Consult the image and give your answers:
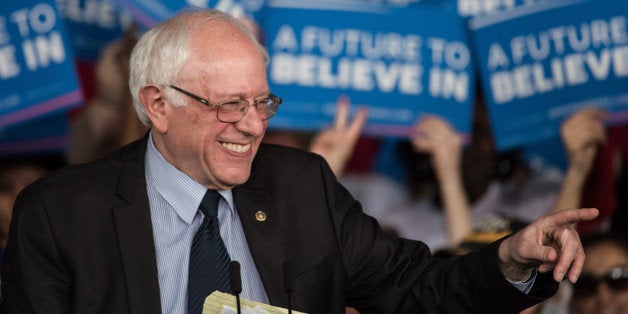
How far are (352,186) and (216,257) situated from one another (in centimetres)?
264

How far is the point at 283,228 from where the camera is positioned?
8.76ft

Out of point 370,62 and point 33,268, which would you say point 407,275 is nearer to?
point 33,268

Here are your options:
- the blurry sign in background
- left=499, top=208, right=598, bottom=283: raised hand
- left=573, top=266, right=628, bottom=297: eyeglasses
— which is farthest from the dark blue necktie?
the blurry sign in background

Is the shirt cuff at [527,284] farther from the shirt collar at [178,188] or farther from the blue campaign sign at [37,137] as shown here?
the blue campaign sign at [37,137]

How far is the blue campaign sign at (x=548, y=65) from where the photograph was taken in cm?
455

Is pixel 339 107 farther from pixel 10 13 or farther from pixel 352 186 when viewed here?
pixel 10 13

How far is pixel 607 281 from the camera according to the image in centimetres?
390

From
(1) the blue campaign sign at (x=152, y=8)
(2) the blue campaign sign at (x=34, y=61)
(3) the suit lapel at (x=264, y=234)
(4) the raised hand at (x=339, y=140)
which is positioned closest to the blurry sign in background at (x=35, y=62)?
(2) the blue campaign sign at (x=34, y=61)

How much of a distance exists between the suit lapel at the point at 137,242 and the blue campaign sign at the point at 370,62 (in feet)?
6.34

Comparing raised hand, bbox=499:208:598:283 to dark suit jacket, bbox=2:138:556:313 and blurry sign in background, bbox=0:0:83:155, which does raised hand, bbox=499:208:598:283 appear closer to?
dark suit jacket, bbox=2:138:556:313

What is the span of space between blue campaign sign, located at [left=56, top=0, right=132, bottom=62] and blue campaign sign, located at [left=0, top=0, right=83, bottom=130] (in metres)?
0.49

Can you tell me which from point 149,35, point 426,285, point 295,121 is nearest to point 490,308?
point 426,285

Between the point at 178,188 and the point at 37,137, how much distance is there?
2.54m

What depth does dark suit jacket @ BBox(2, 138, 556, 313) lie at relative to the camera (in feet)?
8.17
